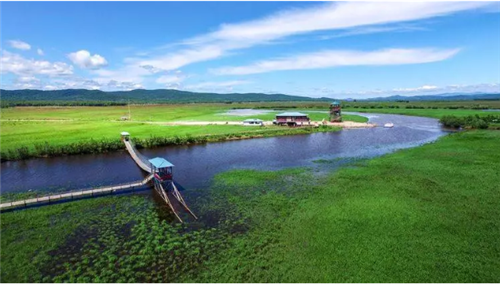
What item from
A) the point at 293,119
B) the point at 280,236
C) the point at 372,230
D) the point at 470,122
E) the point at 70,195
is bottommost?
the point at 280,236

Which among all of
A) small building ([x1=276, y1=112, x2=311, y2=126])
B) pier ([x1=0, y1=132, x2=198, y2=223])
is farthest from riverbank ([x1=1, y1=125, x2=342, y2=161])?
pier ([x1=0, y1=132, x2=198, y2=223])

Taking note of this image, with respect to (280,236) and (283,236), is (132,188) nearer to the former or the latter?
(280,236)

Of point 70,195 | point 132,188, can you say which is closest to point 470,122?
point 132,188

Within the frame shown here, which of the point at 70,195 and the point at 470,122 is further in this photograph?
the point at 470,122

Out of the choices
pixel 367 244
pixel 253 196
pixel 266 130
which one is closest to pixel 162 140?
pixel 266 130

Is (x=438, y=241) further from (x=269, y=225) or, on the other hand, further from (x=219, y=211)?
(x=219, y=211)

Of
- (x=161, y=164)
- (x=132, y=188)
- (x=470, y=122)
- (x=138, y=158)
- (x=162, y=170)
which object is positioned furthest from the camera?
(x=470, y=122)

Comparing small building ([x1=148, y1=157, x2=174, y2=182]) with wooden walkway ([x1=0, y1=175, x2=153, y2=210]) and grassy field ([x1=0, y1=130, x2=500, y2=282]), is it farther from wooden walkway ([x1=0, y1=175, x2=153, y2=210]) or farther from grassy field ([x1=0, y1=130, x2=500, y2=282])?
grassy field ([x1=0, y1=130, x2=500, y2=282])

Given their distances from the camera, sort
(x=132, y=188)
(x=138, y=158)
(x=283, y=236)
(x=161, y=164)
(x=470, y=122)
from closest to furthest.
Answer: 1. (x=283, y=236)
2. (x=161, y=164)
3. (x=132, y=188)
4. (x=138, y=158)
5. (x=470, y=122)
